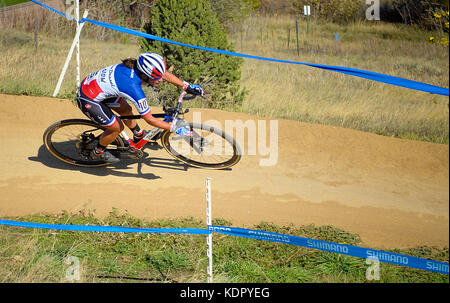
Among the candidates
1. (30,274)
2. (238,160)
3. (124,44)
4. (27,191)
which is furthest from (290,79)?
(30,274)

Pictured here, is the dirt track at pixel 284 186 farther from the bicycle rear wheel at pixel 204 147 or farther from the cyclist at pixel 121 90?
the cyclist at pixel 121 90

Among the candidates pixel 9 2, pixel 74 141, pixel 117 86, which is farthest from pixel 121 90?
pixel 9 2

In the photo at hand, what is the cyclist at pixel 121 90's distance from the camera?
22.1 ft

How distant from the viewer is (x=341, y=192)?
7559 mm

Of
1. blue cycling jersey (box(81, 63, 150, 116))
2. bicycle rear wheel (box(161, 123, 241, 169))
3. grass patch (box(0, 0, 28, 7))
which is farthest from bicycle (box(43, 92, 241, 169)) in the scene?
grass patch (box(0, 0, 28, 7))

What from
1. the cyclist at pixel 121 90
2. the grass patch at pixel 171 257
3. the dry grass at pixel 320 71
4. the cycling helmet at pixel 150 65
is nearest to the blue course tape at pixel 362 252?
the grass patch at pixel 171 257

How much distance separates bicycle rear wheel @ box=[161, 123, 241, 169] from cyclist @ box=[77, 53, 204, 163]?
0.55 m

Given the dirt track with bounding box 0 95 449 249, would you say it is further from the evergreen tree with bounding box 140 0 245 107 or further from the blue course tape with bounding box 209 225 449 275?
the evergreen tree with bounding box 140 0 245 107

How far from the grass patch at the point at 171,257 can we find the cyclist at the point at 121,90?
1274mm

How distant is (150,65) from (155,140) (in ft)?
4.46

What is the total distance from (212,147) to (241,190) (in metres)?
0.82

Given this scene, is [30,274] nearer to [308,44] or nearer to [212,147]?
[212,147]

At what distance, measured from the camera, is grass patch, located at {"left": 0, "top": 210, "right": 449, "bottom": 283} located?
5.80 meters

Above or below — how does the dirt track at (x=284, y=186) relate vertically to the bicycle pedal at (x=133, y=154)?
below
